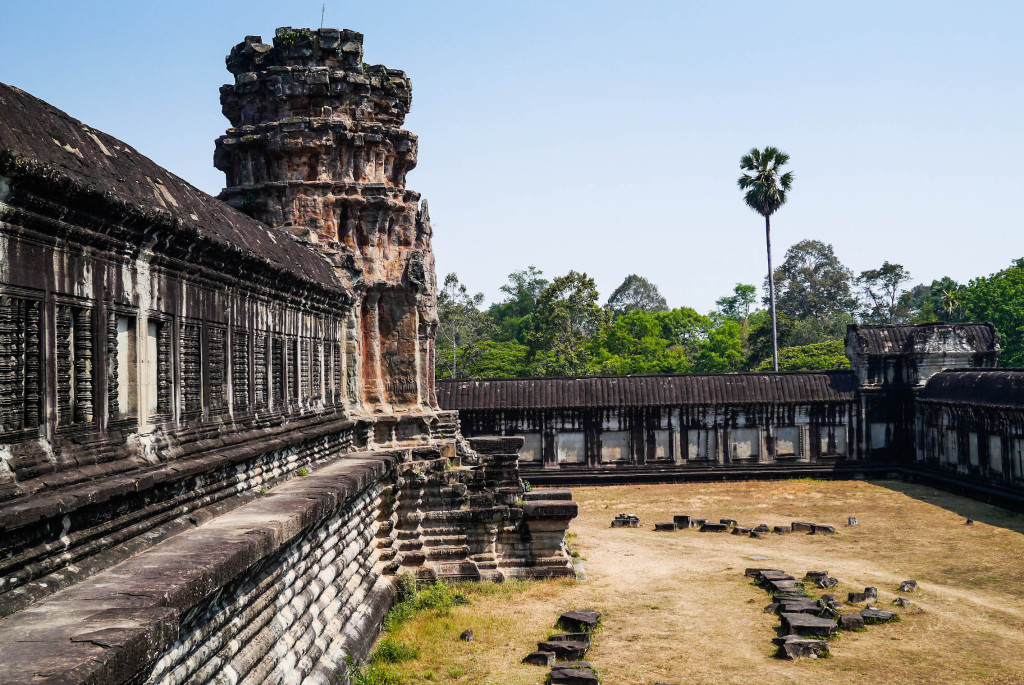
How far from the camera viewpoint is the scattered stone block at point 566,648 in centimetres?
1107

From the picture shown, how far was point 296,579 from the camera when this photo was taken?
8734 millimetres

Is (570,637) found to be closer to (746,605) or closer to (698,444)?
(746,605)

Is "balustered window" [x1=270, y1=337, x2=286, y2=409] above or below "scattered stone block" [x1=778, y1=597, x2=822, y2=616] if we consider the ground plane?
above

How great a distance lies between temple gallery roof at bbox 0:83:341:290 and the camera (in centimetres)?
498

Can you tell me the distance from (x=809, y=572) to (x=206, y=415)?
35.3 feet

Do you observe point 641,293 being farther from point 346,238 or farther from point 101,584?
point 101,584

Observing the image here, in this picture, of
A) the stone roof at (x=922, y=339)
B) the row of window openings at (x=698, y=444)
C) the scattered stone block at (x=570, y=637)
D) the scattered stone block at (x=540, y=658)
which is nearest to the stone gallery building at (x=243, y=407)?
the scattered stone block at (x=540, y=658)

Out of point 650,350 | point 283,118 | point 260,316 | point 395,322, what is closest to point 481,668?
point 260,316

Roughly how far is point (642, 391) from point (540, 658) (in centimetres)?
1758

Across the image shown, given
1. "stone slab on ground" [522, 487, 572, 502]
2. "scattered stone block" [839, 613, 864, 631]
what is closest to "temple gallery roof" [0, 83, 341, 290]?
"stone slab on ground" [522, 487, 572, 502]

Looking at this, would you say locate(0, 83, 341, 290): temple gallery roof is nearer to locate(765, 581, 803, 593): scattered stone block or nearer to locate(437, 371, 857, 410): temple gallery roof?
locate(765, 581, 803, 593): scattered stone block

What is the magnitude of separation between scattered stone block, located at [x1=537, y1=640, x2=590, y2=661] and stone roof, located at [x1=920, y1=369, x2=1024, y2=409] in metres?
14.4

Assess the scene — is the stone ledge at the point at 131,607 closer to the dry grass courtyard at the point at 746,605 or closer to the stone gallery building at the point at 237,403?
the stone gallery building at the point at 237,403

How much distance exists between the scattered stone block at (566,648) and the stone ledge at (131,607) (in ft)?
15.2
